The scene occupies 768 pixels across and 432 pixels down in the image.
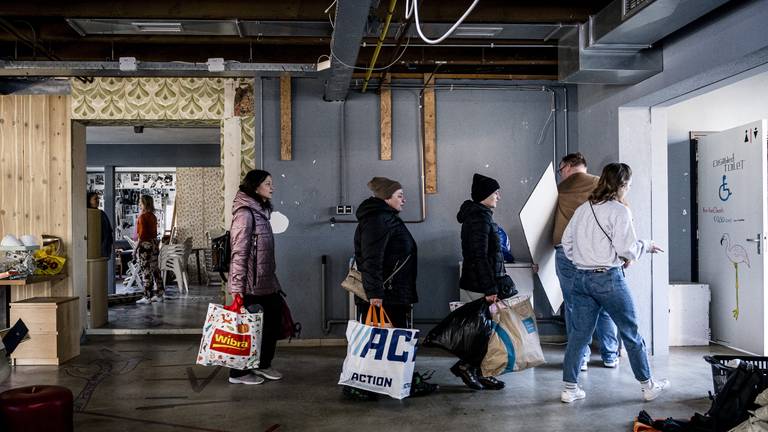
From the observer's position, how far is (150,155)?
1190cm

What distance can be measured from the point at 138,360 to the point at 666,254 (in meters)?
4.57

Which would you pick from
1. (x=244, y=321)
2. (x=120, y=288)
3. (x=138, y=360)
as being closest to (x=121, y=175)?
(x=120, y=288)

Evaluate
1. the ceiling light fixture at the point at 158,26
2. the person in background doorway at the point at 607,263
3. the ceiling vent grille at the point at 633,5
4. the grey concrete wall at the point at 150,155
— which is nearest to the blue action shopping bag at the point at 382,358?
the person in background doorway at the point at 607,263

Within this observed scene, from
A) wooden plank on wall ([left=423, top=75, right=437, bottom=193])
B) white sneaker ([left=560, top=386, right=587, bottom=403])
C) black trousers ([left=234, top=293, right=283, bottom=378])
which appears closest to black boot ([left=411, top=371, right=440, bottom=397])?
white sneaker ([left=560, top=386, right=587, bottom=403])

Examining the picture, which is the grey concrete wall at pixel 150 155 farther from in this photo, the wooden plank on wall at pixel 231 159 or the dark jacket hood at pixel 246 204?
the dark jacket hood at pixel 246 204

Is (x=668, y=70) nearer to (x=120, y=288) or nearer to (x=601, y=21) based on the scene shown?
(x=601, y=21)

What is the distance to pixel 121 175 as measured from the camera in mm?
14234

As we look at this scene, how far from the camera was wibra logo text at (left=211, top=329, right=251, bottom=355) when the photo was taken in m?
4.20

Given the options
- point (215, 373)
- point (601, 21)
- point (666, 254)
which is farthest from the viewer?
point (666, 254)

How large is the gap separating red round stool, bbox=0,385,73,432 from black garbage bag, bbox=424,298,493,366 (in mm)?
2126

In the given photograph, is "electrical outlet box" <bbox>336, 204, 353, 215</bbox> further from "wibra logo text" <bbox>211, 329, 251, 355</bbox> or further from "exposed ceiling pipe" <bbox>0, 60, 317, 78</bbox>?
"wibra logo text" <bbox>211, 329, 251, 355</bbox>

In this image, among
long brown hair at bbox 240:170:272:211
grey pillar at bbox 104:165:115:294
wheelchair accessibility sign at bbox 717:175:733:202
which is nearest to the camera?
long brown hair at bbox 240:170:272:211

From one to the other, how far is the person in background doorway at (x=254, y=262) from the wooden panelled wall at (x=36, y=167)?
2.74 meters

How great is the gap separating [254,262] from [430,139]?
7.97 ft
